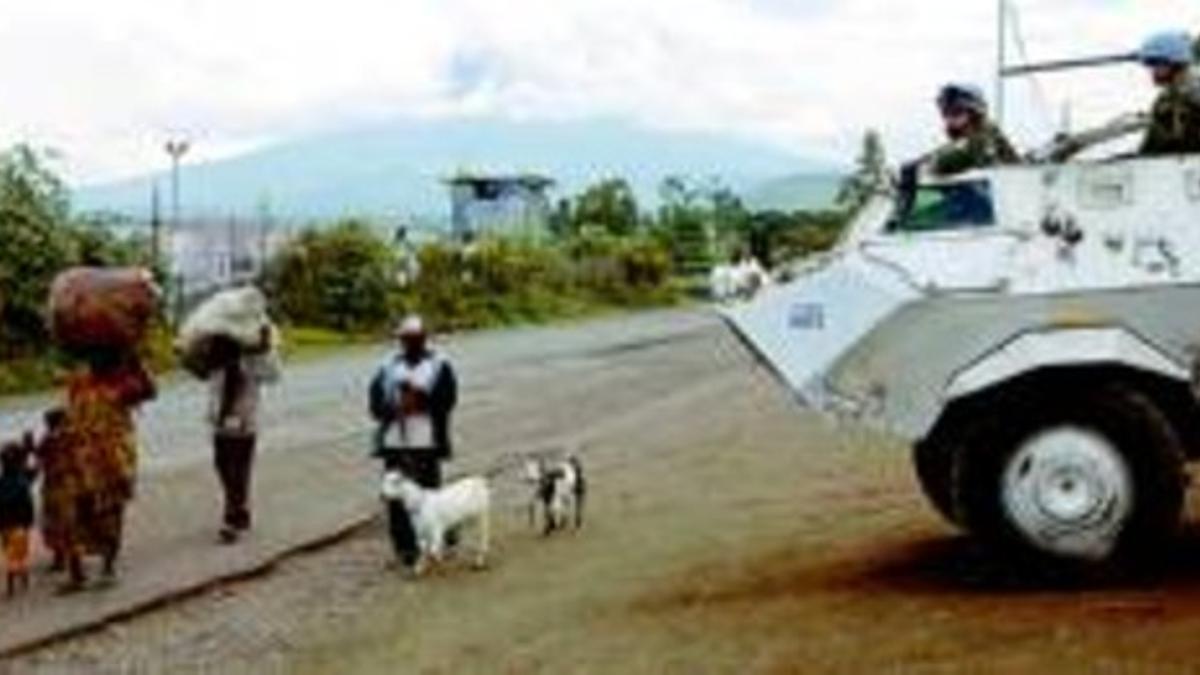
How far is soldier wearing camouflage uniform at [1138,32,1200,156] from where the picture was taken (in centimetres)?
1736

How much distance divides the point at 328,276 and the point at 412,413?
4011 centimetres

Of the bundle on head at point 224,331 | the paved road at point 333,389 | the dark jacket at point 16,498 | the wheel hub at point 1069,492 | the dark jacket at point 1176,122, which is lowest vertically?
the paved road at point 333,389

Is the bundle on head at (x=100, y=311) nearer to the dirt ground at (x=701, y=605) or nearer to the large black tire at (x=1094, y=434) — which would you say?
the dirt ground at (x=701, y=605)

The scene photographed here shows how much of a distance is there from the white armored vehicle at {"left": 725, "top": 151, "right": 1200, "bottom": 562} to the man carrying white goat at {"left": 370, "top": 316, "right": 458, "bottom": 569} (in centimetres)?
403

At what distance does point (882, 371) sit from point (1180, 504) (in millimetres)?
1610

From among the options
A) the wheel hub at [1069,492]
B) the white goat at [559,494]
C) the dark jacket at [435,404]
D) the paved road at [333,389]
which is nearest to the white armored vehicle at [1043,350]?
the wheel hub at [1069,492]

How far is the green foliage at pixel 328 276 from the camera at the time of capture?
61.0m

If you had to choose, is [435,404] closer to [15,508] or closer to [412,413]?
[412,413]

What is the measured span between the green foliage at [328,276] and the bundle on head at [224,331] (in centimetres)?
3825

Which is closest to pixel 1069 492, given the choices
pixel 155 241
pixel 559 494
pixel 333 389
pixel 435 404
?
pixel 435 404

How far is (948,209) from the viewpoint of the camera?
17.6m

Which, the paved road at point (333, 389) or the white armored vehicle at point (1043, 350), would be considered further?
the paved road at point (333, 389)

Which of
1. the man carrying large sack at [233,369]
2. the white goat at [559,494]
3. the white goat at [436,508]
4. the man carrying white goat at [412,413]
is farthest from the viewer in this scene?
the white goat at [559,494]

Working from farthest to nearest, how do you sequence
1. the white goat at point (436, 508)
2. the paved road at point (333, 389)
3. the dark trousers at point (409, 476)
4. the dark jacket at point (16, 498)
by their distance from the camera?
the paved road at point (333, 389), the dark trousers at point (409, 476), the white goat at point (436, 508), the dark jacket at point (16, 498)
